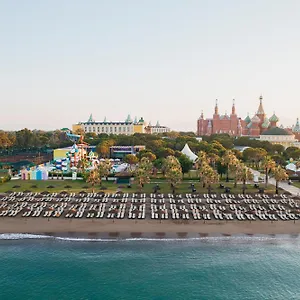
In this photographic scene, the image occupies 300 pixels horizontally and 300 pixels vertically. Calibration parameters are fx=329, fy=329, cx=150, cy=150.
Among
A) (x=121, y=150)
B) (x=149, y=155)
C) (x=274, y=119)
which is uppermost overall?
(x=274, y=119)

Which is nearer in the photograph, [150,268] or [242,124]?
[150,268]

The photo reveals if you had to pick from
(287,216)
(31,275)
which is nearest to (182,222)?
(287,216)

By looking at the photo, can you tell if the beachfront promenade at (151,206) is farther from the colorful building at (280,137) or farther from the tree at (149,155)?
the colorful building at (280,137)

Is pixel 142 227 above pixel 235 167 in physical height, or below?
below

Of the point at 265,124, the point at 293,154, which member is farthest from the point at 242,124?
the point at 293,154

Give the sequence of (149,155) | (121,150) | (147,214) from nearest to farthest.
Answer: (147,214), (149,155), (121,150)

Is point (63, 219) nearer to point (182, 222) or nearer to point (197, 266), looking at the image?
point (182, 222)

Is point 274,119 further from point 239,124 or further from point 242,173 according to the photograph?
point 242,173
